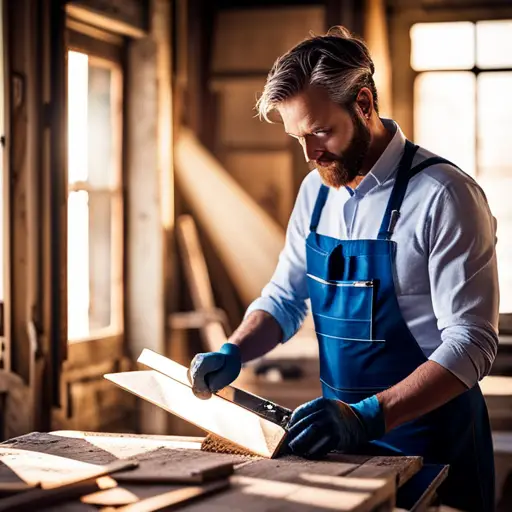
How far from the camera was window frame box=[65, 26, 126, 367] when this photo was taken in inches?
169

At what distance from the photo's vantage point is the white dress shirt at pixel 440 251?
2.20 meters

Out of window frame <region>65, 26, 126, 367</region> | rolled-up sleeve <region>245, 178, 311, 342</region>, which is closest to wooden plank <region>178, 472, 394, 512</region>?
rolled-up sleeve <region>245, 178, 311, 342</region>

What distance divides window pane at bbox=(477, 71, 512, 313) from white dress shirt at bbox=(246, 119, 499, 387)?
2535 millimetres

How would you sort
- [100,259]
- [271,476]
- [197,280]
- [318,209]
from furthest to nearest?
[197,280] → [100,259] → [318,209] → [271,476]

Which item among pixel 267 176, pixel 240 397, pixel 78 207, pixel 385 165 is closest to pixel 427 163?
pixel 385 165

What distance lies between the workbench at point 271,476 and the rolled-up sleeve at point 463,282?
0.27m

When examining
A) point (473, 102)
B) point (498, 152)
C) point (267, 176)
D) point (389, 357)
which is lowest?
point (389, 357)

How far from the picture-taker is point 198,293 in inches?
198

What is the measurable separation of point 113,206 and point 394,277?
2.66 metres

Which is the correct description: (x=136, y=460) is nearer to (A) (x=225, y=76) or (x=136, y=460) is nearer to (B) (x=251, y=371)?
(B) (x=251, y=371)

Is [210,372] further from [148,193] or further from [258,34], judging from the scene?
[258,34]

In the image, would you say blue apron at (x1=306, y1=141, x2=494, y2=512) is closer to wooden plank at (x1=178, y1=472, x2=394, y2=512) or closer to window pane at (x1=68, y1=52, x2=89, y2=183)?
wooden plank at (x1=178, y1=472, x2=394, y2=512)

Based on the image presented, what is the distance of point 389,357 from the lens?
2.34 metres

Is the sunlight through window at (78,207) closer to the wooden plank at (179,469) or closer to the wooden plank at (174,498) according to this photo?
the wooden plank at (179,469)
